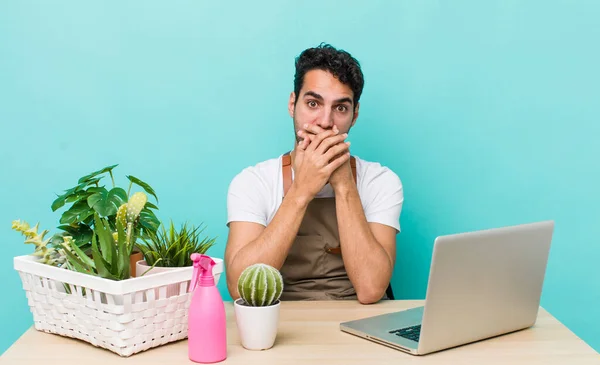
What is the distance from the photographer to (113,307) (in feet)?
4.35

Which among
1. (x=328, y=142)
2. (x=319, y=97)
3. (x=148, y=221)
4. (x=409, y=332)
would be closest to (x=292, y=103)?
(x=319, y=97)

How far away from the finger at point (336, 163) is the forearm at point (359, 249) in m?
0.06

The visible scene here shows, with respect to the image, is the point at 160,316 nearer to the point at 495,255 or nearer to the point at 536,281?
the point at 495,255

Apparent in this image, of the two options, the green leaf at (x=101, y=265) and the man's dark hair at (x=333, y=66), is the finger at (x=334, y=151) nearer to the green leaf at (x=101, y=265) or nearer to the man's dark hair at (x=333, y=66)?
the man's dark hair at (x=333, y=66)

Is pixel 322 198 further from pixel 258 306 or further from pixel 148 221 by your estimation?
pixel 258 306

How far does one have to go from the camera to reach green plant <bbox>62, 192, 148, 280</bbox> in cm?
136

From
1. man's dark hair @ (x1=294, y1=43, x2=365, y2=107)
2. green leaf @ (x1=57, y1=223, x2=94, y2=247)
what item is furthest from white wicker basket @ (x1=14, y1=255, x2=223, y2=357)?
man's dark hair @ (x1=294, y1=43, x2=365, y2=107)

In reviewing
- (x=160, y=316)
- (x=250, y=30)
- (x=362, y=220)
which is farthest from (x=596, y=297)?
(x=160, y=316)

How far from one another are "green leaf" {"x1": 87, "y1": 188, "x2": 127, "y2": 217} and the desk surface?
273mm

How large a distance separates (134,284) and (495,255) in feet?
2.27

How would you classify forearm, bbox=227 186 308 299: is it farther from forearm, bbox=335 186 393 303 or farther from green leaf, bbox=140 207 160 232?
green leaf, bbox=140 207 160 232

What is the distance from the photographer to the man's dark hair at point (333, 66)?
2205 mm

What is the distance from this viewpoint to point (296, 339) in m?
1.46

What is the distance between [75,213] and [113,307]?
0.94 feet
